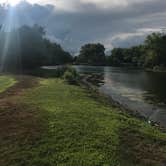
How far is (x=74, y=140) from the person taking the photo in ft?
41.3

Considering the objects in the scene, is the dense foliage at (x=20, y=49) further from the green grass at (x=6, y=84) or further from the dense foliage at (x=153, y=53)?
the dense foliage at (x=153, y=53)

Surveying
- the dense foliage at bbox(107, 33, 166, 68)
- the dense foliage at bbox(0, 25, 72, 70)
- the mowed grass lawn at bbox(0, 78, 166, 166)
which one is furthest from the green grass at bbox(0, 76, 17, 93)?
the dense foliage at bbox(107, 33, 166, 68)

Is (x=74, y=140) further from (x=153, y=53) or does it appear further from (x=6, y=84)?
(x=153, y=53)

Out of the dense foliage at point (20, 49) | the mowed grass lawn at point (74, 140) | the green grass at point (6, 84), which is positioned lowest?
the mowed grass lawn at point (74, 140)

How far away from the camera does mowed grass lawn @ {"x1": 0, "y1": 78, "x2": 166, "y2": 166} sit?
35.1 feet

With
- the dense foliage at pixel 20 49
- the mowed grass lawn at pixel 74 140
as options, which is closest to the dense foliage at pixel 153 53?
the dense foliage at pixel 20 49

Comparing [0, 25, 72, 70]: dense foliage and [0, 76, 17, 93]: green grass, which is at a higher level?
[0, 25, 72, 70]: dense foliage

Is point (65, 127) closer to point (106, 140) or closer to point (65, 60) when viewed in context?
point (106, 140)

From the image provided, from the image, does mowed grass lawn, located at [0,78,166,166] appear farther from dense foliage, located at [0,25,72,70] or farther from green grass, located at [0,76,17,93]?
dense foliage, located at [0,25,72,70]

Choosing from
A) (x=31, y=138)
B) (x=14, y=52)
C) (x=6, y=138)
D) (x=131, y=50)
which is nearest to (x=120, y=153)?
(x=31, y=138)

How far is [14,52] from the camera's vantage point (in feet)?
246

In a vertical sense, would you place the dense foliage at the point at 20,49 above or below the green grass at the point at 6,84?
above

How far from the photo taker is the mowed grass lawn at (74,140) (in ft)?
35.1

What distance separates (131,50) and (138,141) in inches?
6483
